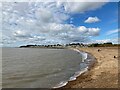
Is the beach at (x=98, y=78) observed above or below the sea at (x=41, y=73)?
above

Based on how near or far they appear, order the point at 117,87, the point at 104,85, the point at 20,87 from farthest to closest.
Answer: the point at 20,87 → the point at 104,85 → the point at 117,87

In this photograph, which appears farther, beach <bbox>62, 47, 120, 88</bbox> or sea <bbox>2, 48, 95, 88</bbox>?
sea <bbox>2, 48, 95, 88</bbox>

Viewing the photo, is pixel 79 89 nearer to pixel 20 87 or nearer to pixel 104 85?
pixel 104 85

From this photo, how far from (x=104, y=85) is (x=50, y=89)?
462cm

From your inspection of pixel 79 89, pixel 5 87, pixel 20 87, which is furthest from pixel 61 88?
pixel 5 87

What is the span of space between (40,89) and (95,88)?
4922 millimetres

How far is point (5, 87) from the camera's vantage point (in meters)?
17.8

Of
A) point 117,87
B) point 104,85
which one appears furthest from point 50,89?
point 117,87

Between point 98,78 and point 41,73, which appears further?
point 41,73

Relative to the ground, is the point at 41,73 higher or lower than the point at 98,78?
lower

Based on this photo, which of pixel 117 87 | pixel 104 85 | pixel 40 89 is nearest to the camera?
pixel 117 87

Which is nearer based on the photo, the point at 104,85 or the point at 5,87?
the point at 104,85

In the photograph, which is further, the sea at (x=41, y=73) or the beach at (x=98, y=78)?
the sea at (x=41, y=73)

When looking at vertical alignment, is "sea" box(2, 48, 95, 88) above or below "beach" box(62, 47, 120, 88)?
below
